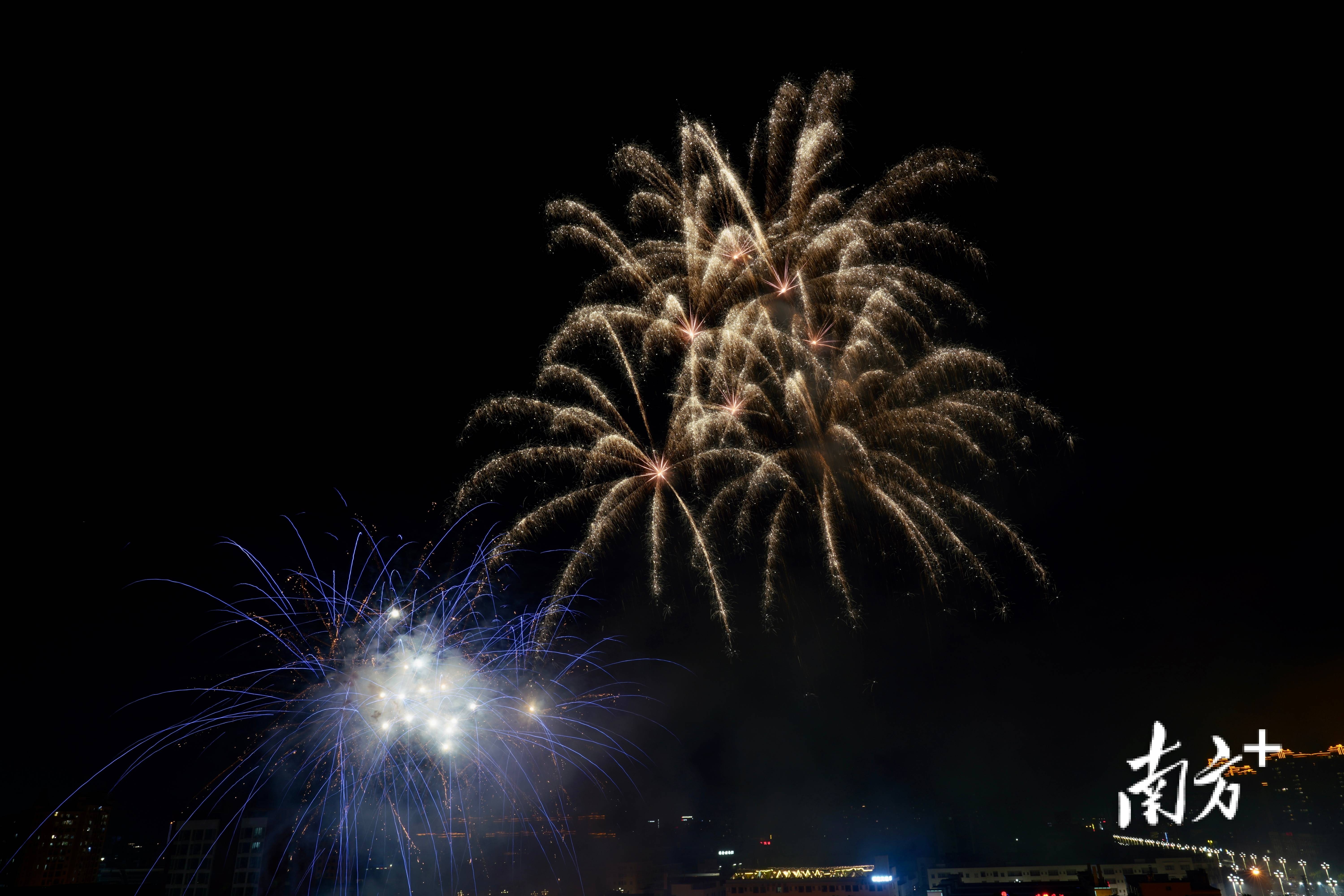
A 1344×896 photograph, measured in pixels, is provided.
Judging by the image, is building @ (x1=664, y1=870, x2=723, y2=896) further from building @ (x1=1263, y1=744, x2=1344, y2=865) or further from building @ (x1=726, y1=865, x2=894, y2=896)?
building @ (x1=1263, y1=744, x2=1344, y2=865)

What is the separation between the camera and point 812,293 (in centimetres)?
1568

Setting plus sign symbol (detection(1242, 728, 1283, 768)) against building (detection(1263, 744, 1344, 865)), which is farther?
→ building (detection(1263, 744, 1344, 865))

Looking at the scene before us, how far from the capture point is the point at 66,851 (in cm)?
3612

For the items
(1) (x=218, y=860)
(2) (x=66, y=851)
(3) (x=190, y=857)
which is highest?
(1) (x=218, y=860)

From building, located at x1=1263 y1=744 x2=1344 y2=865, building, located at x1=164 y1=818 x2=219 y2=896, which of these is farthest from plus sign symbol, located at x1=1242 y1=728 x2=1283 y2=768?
building, located at x1=1263 y1=744 x2=1344 y2=865

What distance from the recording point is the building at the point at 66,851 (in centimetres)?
3369

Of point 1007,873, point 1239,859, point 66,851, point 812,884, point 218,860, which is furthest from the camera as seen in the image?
point 1239,859

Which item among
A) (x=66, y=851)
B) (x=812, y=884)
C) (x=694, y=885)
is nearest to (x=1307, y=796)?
(x=812, y=884)

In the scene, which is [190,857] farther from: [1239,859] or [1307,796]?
[1307,796]

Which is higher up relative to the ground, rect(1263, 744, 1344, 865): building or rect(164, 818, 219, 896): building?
rect(164, 818, 219, 896): building

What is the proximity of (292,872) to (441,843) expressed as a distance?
2018cm

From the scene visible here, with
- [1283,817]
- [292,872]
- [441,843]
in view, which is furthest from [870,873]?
[1283,817]

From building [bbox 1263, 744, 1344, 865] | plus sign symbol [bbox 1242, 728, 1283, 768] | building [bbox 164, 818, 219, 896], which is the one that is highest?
plus sign symbol [bbox 1242, 728, 1283, 768]

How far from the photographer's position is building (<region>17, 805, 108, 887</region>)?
1326 inches
